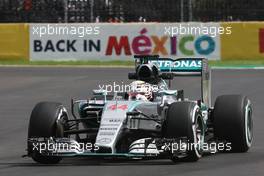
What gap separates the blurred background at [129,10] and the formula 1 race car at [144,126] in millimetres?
19027

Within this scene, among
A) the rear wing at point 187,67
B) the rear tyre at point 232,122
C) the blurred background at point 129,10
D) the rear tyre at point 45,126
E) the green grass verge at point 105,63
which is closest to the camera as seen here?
the rear tyre at point 45,126

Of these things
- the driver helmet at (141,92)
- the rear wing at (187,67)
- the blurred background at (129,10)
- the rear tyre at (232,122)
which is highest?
the blurred background at (129,10)

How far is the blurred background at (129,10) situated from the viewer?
99.7 ft

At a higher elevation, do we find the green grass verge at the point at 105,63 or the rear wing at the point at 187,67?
the rear wing at the point at 187,67

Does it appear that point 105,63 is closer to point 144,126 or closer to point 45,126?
point 144,126

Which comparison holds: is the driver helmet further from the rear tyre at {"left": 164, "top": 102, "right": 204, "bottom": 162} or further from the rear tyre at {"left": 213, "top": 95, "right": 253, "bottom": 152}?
the rear tyre at {"left": 164, "top": 102, "right": 204, "bottom": 162}

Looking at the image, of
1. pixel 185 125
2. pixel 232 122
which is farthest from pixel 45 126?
pixel 232 122

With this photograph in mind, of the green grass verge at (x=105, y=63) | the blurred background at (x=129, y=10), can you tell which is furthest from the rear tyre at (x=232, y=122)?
the blurred background at (x=129, y=10)

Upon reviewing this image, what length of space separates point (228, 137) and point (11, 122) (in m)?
5.56

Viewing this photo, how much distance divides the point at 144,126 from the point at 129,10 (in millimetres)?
21819

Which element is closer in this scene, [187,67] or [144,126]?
[144,126]

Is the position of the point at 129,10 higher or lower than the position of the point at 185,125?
higher

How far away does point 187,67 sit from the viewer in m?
11.8

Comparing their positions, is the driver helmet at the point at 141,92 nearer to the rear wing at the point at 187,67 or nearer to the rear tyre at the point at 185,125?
the rear wing at the point at 187,67
